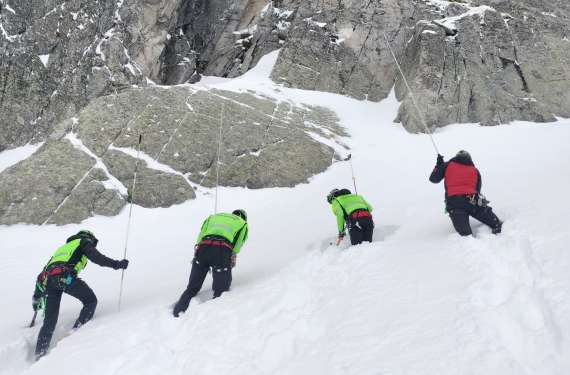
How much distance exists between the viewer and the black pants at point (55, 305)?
6321 mm

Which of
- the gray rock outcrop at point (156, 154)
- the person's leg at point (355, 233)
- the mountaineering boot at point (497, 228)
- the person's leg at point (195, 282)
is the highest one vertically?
the mountaineering boot at point (497, 228)

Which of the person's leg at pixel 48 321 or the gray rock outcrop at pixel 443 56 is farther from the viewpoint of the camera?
the gray rock outcrop at pixel 443 56

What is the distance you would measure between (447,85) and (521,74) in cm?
429

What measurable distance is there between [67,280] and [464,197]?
6823 millimetres

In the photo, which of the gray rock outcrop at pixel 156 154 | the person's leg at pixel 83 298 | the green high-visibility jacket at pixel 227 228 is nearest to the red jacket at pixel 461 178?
the green high-visibility jacket at pixel 227 228

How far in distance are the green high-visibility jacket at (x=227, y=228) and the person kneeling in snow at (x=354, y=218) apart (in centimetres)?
217

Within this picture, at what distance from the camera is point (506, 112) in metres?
20.1

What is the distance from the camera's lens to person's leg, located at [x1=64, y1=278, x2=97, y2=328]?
6879mm

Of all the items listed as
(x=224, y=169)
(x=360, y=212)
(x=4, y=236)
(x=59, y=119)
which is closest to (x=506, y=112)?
(x=224, y=169)

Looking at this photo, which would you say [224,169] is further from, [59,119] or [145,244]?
[59,119]

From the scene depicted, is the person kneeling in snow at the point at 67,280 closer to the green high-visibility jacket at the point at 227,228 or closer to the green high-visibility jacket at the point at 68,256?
the green high-visibility jacket at the point at 68,256

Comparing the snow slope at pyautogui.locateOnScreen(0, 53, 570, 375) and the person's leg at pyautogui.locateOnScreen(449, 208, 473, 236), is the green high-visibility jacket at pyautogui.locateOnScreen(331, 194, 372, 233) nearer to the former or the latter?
the snow slope at pyautogui.locateOnScreen(0, 53, 570, 375)

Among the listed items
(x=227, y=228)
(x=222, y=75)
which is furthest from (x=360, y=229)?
(x=222, y=75)

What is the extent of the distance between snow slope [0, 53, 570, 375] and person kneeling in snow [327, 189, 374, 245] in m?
0.58
